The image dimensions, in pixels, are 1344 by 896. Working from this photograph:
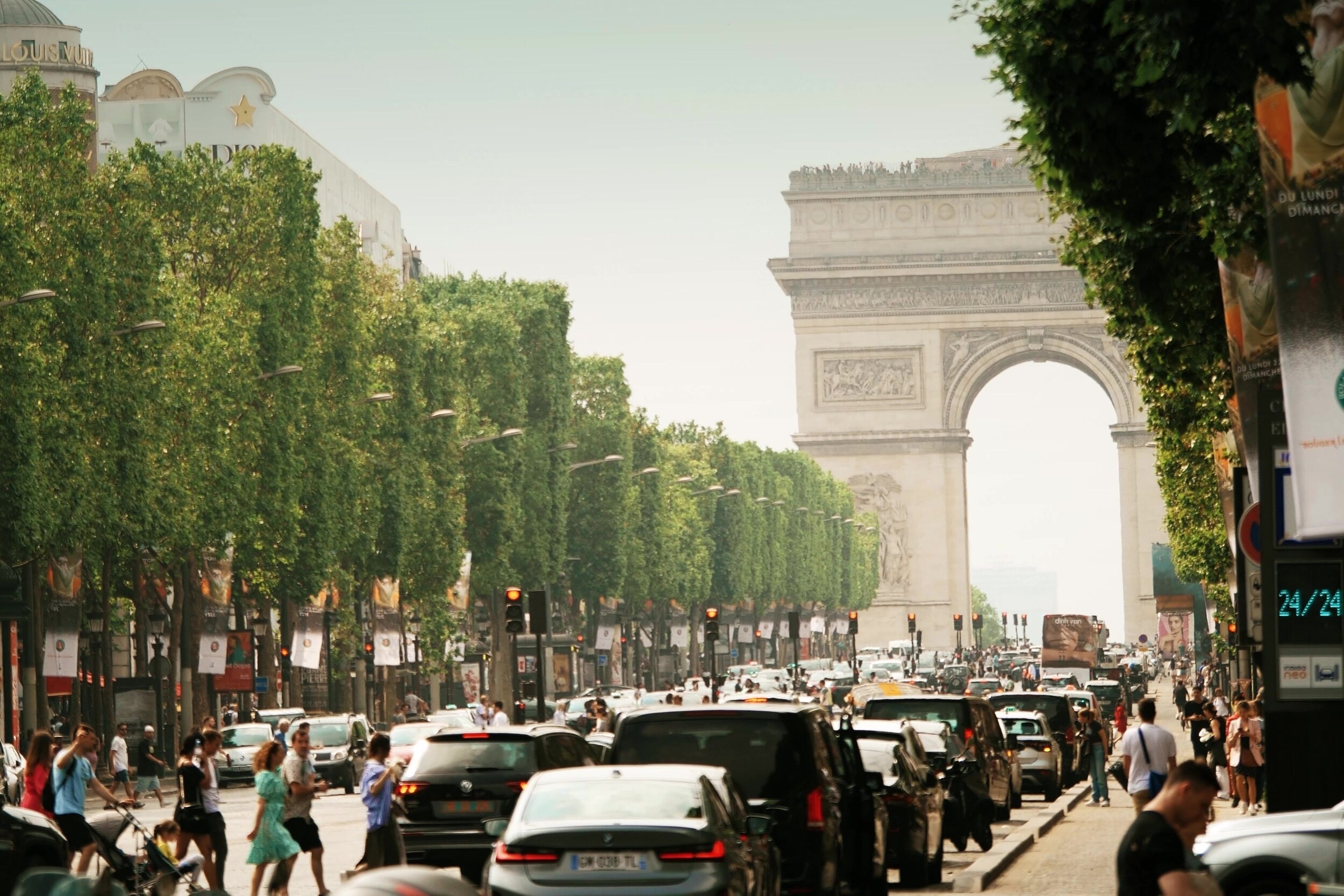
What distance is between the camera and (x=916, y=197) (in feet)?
423

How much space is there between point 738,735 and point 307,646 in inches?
1605

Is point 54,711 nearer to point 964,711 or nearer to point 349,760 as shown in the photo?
point 349,760

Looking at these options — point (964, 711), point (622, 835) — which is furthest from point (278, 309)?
point (622, 835)

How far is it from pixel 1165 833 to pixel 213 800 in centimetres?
1408

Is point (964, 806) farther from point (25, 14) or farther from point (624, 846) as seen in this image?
point (25, 14)

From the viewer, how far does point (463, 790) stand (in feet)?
Answer: 76.5

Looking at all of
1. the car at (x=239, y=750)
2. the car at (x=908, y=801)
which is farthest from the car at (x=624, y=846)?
the car at (x=239, y=750)

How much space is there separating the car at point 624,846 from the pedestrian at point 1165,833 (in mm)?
5032

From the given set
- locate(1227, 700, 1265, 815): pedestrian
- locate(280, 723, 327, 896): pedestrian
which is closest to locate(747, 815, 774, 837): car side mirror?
locate(280, 723, 327, 896): pedestrian

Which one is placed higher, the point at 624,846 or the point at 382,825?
the point at 624,846

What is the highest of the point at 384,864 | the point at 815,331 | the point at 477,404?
the point at 815,331

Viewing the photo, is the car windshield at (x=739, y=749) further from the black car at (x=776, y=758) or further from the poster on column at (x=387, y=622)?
the poster on column at (x=387, y=622)

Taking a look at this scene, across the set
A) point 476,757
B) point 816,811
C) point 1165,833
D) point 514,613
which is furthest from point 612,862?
point 514,613

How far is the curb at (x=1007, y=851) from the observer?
2281cm
